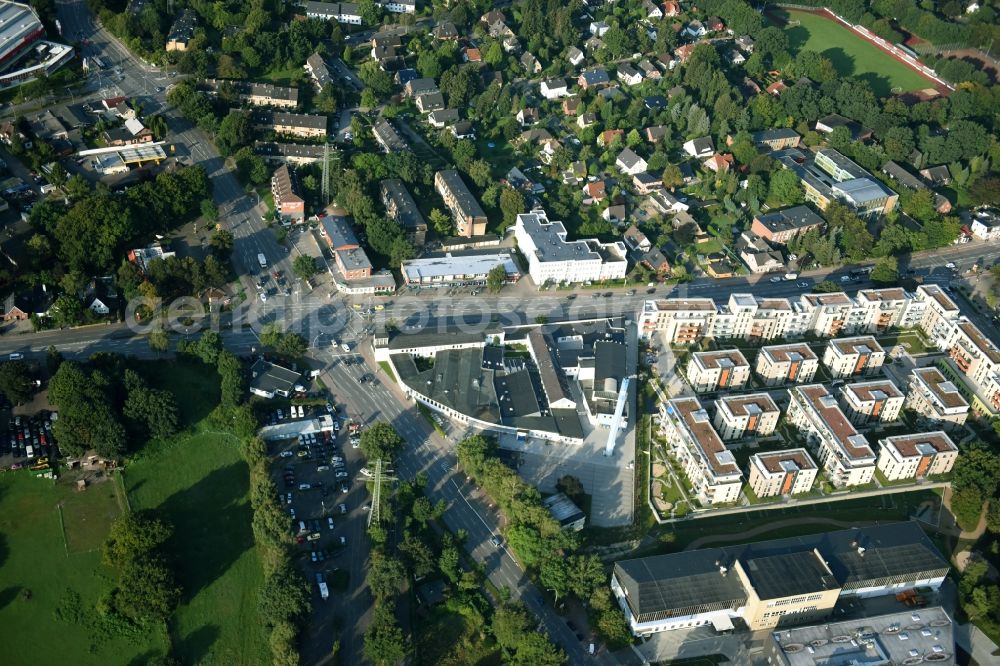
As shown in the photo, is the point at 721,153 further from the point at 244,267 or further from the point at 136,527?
the point at 136,527

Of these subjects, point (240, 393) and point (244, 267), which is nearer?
point (240, 393)

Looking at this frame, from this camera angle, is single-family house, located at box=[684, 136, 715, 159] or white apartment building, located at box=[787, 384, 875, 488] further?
single-family house, located at box=[684, 136, 715, 159]

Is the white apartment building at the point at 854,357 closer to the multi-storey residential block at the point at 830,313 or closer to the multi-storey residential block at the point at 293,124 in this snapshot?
the multi-storey residential block at the point at 830,313

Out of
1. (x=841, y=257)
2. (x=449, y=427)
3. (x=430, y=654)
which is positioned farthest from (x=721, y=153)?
(x=430, y=654)

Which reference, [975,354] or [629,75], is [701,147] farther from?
[975,354]

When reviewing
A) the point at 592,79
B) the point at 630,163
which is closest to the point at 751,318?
the point at 630,163

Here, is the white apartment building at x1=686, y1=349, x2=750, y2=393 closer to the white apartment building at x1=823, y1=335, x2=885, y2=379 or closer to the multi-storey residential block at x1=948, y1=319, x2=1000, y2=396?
the white apartment building at x1=823, y1=335, x2=885, y2=379

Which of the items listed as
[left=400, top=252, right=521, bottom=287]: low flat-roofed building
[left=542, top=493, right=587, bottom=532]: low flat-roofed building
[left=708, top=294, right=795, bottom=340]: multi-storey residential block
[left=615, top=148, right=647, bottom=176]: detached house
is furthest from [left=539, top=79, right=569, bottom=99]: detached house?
[left=542, top=493, right=587, bottom=532]: low flat-roofed building
